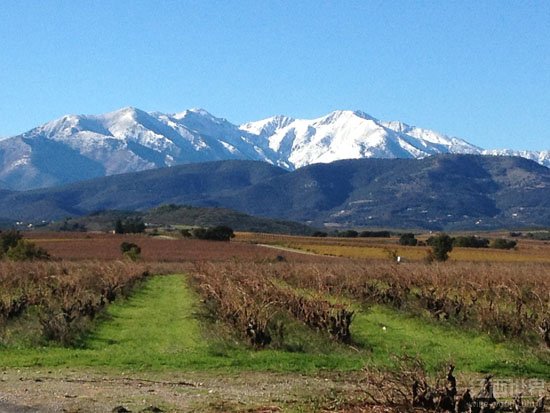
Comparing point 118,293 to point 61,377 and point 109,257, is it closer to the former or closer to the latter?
point 61,377

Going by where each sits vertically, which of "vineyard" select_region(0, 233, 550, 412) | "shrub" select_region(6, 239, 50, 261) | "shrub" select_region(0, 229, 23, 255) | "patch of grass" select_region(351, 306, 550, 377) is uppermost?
"shrub" select_region(0, 229, 23, 255)

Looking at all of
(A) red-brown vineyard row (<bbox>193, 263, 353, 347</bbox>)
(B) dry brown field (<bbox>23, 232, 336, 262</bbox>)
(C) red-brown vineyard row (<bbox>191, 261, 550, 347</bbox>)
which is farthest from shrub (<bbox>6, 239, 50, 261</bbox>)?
(A) red-brown vineyard row (<bbox>193, 263, 353, 347</bbox>)

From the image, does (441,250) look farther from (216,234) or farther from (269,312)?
(269,312)

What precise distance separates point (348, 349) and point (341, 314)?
1093 millimetres

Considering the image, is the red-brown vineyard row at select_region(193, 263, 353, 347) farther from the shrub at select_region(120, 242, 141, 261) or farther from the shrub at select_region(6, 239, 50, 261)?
the shrub at select_region(120, 242, 141, 261)

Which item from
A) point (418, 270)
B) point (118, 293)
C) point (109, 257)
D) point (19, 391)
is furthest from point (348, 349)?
point (109, 257)

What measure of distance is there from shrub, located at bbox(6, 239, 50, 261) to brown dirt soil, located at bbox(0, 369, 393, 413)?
128ft

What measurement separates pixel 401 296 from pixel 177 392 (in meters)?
17.3

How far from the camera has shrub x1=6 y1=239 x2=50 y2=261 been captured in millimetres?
52656

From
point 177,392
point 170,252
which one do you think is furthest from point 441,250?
point 177,392

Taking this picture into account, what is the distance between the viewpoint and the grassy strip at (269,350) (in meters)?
15.9

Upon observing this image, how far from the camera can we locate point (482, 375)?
15.5 metres

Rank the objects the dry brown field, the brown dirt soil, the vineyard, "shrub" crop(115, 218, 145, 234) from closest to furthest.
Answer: the brown dirt soil, the vineyard, the dry brown field, "shrub" crop(115, 218, 145, 234)

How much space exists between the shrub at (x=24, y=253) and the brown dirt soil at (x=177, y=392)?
39092mm
